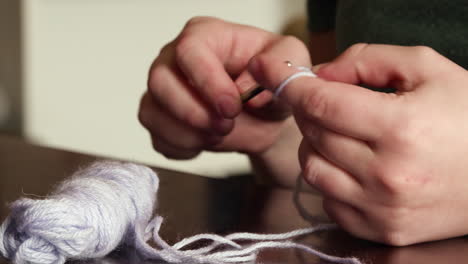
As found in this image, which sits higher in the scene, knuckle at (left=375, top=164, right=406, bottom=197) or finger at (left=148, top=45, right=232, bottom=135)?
knuckle at (left=375, top=164, right=406, bottom=197)

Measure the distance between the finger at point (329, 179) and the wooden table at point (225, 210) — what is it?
0.03 m

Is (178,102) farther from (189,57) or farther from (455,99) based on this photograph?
(455,99)

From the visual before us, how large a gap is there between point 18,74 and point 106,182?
104 centimetres

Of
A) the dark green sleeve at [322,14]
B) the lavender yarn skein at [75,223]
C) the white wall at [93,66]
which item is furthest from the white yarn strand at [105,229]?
the white wall at [93,66]

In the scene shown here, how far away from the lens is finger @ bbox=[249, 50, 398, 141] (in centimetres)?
40

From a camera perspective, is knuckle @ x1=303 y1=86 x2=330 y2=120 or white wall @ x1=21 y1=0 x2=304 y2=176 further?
white wall @ x1=21 y1=0 x2=304 y2=176

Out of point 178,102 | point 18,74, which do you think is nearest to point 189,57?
point 178,102

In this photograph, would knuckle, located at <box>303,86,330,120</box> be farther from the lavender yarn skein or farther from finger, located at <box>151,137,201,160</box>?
finger, located at <box>151,137,201,160</box>

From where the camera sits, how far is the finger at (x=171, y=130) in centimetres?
67

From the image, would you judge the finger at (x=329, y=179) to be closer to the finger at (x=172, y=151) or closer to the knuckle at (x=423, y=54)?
the knuckle at (x=423, y=54)

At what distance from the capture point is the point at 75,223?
347 millimetres

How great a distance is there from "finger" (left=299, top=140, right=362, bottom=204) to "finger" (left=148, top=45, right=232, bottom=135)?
0.17 meters

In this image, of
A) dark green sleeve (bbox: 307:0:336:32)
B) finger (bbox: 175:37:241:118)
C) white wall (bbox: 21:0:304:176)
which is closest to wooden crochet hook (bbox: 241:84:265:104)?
finger (bbox: 175:37:241:118)

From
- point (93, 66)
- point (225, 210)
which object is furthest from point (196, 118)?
point (93, 66)
